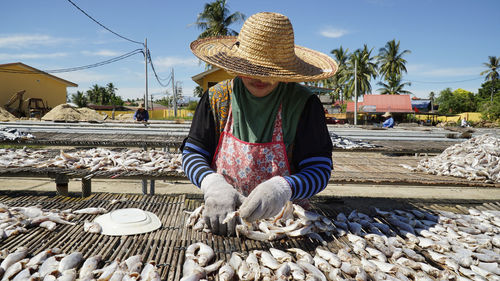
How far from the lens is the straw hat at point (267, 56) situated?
1.57 meters

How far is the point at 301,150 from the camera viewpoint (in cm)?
181

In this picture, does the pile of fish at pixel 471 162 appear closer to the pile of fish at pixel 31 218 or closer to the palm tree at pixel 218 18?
the pile of fish at pixel 31 218

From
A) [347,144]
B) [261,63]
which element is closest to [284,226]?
[261,63]

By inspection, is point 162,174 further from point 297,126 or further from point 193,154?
point 297,126

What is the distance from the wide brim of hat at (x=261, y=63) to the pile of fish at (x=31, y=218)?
1297mm

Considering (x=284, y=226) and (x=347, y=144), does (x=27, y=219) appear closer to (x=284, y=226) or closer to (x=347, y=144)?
(x=284, y=226)

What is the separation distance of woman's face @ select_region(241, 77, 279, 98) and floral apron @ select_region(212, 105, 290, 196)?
0.48ft

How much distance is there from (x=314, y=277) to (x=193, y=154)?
3.21 ft

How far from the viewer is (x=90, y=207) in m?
2.12

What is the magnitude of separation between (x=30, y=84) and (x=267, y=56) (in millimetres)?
29059

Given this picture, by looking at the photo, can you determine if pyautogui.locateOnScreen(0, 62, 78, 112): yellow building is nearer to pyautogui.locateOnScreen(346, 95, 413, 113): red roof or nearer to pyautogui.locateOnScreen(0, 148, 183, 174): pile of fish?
pyautogui.locateOnScreen(0, 148, 183, 174): pile of fish

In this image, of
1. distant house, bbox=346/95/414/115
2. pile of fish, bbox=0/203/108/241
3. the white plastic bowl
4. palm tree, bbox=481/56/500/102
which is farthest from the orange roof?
palm tree, bbox=481/56/500/102

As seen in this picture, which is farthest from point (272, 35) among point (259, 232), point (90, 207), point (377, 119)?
point (377, 119)

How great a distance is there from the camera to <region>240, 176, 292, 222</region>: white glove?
146 cm
